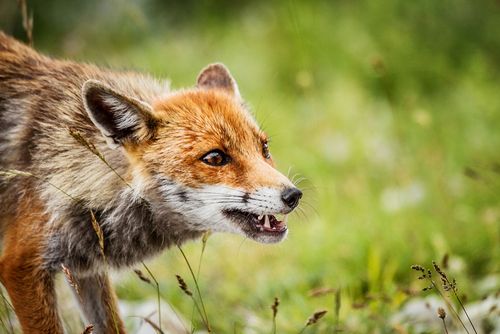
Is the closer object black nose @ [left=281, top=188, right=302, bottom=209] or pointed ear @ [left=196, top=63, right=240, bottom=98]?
black nose @ [left=281, top=188, right=302, bottom=209]

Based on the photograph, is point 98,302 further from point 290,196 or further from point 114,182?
point 290,196

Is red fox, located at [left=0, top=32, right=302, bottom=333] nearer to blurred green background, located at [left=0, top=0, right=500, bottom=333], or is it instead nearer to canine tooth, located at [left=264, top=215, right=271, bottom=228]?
canine tooth, located at [left=264, top=215, right=271, bottom=228]

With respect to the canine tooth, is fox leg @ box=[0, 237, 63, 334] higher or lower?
lower

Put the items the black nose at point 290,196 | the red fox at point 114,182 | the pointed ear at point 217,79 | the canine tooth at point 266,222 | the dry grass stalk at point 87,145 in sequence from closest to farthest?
1. the dry grass stalk at point 87,145
2. the black nose at point 290,196
3. the red fox at point 114,182
4. the canine tooth at point 266,222
5. the pointed ear at point 217,79

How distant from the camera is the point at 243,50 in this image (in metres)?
10.4

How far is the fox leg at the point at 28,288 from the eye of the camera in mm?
3641

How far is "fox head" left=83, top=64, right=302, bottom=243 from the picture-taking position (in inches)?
144

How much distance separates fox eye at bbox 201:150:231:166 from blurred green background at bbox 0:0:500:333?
870 mm

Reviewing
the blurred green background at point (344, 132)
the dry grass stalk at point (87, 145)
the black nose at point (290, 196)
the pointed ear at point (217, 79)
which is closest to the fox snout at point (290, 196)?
the black nose at point (290, 196)

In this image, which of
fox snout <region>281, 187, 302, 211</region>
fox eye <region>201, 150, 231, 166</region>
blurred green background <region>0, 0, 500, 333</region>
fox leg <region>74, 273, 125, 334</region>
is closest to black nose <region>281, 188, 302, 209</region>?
fox snout <region>281, 187, 302, 211</region>

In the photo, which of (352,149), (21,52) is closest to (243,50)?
(352,149)

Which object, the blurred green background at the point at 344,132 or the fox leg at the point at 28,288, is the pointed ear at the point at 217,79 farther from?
the fox leg at the point at 28,288

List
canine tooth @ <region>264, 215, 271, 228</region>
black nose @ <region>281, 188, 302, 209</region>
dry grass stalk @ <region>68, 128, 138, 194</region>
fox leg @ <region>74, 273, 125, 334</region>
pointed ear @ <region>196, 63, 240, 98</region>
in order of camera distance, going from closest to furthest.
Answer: dry grass stalk @ <region>68, 128, 138, 194</region> < black nose @ <region>281, 188, 302, 209</region> < canine tooth @ <region>264, 215, 271, 228</region> < fox leg @ <region>74, 273, 125, 334</region> < pointed ear @ <region>196, 63, 240, 98</region>

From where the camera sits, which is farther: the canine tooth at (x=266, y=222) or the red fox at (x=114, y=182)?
the canine tooth at (x=266, y=222)
